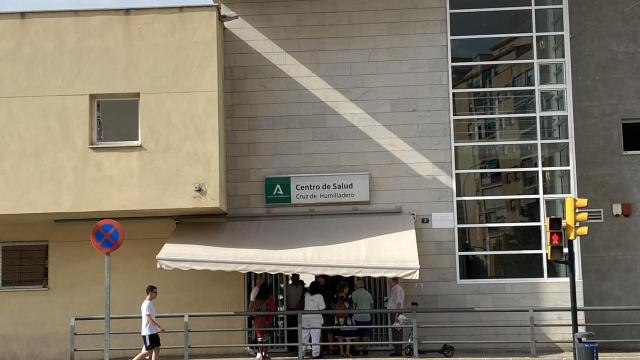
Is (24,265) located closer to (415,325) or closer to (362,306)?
(362,306)

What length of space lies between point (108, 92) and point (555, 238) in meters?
8.74

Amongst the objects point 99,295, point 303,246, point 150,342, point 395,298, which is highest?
point 303,246

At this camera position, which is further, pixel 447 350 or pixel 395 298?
pixel 395 298

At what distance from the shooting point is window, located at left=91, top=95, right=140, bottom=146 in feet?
56.4

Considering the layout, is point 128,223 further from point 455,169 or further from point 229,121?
point 455,169

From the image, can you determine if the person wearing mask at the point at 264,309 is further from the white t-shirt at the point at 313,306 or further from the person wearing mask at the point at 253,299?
the white t-shirt at the point at 313,306

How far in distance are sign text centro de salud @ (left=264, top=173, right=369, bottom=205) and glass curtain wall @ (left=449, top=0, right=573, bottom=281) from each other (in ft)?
6.63

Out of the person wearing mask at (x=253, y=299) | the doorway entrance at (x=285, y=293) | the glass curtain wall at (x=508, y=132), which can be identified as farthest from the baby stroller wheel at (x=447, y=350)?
the person wearing mask at (x=253, y=299)

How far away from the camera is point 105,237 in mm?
12820

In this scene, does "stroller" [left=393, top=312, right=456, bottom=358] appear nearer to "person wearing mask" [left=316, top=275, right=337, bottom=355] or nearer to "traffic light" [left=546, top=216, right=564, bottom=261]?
"person wearing mask" [left=316, top=275, right=337, bottom=355]

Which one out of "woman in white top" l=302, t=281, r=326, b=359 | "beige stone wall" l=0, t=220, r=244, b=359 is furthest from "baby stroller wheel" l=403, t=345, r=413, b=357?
"beige stone wall" l=0, t=220, r=244, b=359

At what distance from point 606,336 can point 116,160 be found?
1134cm

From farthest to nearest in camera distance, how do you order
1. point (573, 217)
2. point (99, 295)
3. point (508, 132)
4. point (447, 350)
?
1. point (508, 132)
2. point (99, 295)
3. point (447, 350)
4. point (573, 217)

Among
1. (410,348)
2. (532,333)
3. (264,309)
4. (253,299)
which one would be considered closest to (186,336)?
(253,299)
